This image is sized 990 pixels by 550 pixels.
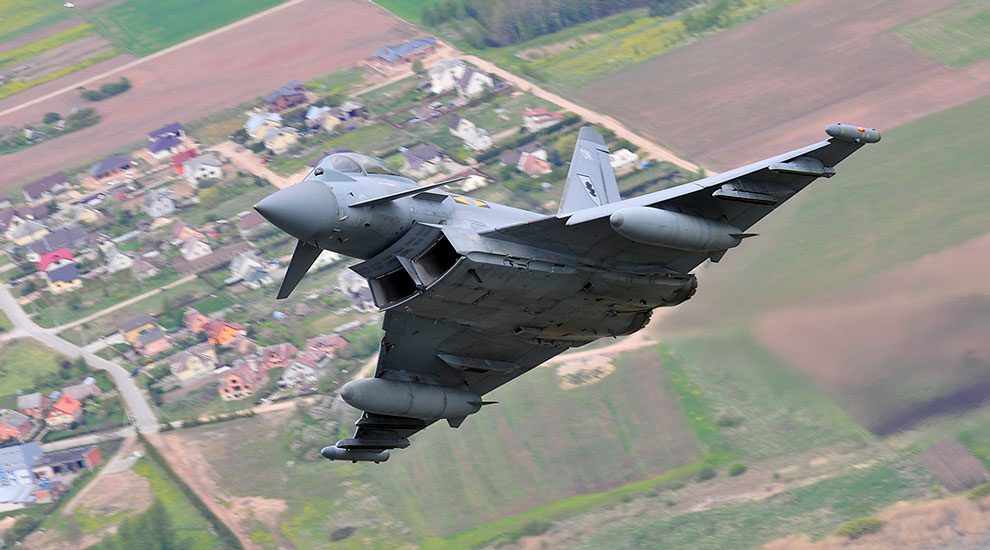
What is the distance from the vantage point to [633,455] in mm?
51938

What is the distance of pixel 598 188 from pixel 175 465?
1308 inches

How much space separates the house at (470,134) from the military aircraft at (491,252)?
56886 millimetres

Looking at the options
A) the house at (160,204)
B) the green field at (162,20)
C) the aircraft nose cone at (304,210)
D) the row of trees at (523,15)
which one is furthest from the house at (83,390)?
the row of trees at (523,15)

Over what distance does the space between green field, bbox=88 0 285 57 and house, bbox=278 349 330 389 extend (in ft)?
160

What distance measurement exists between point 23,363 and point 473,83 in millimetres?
41595

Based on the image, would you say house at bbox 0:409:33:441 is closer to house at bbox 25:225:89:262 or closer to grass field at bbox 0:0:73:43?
house at bbox 25:225:89:262

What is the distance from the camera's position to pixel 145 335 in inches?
2783

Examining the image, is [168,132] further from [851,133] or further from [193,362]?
[851,133]

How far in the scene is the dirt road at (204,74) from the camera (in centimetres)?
9644

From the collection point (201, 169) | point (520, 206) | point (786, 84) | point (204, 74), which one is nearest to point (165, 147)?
point (201, 169)

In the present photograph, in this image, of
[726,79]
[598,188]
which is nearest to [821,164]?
[598,188]

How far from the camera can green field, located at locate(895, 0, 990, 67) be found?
83.5 metres

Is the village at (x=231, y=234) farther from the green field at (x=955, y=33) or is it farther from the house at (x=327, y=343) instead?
the green field at (x=955, y=33)

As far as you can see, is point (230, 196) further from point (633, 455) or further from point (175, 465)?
point (633, 455)
